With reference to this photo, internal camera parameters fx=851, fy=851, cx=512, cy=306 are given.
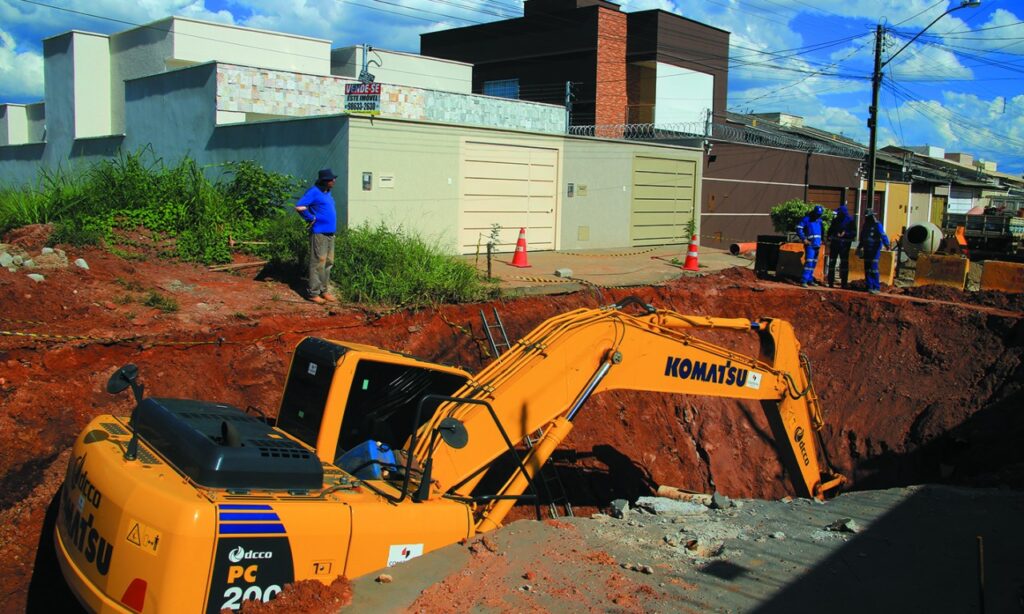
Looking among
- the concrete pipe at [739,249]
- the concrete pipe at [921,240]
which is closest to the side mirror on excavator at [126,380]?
the concrete pipe at [739,249]

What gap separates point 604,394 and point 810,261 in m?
6.47

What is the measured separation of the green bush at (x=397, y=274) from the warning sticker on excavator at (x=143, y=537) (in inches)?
294

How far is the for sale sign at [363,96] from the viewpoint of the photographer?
58.3 feet

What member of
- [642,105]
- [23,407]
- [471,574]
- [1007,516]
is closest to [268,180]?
[23,407]

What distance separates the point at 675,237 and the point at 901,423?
1032cm

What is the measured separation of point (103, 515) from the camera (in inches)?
183

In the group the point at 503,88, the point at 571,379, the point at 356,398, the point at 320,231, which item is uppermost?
the point at 503,88

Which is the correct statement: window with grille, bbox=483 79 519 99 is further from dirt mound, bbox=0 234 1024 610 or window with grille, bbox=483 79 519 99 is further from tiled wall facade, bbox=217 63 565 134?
dirt mound, bbox=0 234 1024 610

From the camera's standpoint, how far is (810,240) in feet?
54.1

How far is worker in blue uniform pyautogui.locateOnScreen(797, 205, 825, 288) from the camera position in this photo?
1648 cm

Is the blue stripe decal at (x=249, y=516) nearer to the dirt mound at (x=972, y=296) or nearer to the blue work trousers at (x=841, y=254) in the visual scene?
the dirt mound at (x=972, y=296)

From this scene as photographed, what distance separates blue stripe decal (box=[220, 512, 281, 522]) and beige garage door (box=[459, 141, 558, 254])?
12359mm

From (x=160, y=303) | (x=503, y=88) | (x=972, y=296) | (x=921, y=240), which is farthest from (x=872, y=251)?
(x=503, y=88)

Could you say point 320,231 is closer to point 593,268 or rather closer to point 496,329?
point 496,329
